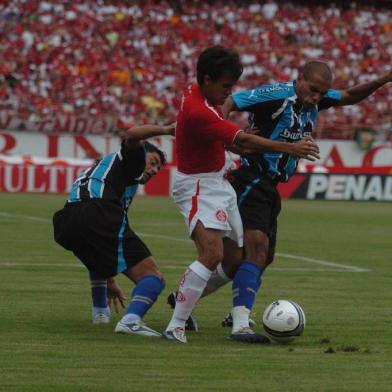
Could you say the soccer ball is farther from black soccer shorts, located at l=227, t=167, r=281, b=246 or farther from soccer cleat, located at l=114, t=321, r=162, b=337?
soccer cleat, located at l=114, t=321, r=162, b=337

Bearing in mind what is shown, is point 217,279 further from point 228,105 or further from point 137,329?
point 228,105

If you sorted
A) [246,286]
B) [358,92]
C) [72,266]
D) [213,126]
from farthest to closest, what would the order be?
[72,266] < [358,92] < [246,286] < [213,126]

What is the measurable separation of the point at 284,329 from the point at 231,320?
1093 millimetres

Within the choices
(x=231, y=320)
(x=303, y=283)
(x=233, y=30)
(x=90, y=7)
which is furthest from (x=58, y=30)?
(x=231, y=320)

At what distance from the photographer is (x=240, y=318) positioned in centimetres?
839

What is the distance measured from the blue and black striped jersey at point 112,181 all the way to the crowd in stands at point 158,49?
25.8 m

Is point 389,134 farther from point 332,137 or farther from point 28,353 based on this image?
point 28,353

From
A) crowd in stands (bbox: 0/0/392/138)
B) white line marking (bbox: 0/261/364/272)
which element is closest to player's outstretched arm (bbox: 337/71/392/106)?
white line marking (bbox: 0/261/364/272)

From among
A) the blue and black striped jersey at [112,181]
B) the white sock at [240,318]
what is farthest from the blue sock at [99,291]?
the white sock at [240,318]

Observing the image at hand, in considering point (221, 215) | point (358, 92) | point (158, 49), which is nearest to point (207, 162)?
point (221, 215)

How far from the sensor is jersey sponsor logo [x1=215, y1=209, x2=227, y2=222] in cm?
821

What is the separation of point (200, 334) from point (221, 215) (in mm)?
1050

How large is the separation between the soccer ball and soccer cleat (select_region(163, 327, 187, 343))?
60 cm

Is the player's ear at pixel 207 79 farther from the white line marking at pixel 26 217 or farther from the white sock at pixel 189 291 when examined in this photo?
the white line marking at pixel 26 217
